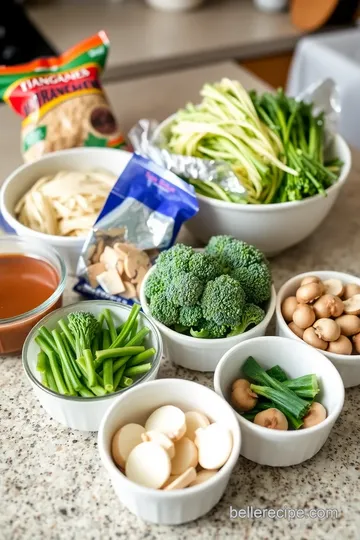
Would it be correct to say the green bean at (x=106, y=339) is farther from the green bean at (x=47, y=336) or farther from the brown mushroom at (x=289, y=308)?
the brown mushroom at (x=289, y=308)

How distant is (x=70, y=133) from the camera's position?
1.30 meters

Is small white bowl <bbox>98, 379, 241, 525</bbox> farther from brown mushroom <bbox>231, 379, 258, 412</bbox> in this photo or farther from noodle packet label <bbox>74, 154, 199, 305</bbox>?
noodle packet label <bbox>74, 154, 199, 305</bbox>

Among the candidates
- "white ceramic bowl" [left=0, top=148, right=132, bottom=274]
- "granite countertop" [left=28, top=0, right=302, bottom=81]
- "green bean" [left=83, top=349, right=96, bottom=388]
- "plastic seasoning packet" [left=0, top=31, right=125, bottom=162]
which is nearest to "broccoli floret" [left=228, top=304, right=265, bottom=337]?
"green bean" [left=83, top=349, right=96, bottom=388]

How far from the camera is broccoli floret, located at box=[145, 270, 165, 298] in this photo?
36.6 inches

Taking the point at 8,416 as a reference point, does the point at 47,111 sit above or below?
above

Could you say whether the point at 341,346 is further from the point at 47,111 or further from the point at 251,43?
the point at 251,43

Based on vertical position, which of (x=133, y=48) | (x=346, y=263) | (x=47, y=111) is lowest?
(x=346, y=263)

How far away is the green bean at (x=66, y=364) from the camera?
2.70ft

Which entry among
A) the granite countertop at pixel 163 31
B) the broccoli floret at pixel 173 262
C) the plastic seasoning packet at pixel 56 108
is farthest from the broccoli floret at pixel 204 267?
the granite countertop at pixel 163 31

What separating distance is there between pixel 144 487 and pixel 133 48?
60.6 inches

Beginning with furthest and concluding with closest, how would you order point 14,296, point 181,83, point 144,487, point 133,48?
1. point 133,48
2. point 181,83
3. point 14,296
4. point 144,487

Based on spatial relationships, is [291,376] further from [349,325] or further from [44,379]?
[44,379]

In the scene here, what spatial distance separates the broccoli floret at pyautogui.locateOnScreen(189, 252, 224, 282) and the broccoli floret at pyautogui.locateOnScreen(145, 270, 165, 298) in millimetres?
56

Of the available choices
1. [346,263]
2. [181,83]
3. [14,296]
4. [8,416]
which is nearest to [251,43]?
[181,83]
